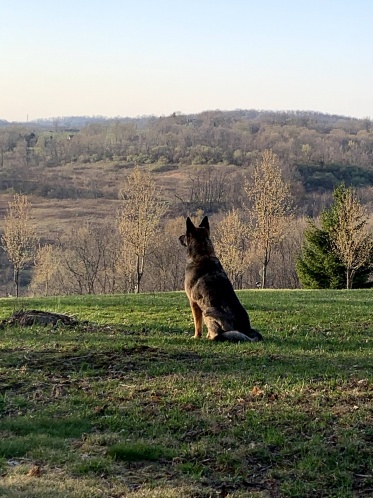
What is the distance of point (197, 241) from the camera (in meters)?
12.1

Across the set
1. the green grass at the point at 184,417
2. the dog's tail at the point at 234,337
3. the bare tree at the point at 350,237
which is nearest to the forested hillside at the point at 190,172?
the bare tree at the point at 350,237

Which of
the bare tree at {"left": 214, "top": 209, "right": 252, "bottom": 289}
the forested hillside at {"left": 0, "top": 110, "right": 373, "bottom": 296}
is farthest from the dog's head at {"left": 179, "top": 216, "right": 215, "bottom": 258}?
the forested hillside at {"left": 0, "top": 110, "right": 373, "bottom": 296}

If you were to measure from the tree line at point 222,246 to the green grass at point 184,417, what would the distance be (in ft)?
113

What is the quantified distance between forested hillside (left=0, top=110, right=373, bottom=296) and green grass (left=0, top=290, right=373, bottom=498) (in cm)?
5673

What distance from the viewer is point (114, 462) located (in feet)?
18.1

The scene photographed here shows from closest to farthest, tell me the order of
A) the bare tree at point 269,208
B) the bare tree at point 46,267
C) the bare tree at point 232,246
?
the bare tree at point 269,208, the bare tree at point 232,246, the bare tree at point 46,267

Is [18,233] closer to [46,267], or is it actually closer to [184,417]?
[46,267]

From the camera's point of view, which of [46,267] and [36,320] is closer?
[36,320]

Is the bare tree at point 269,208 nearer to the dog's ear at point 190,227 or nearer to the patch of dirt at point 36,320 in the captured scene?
the patch of dirt at point 36,320

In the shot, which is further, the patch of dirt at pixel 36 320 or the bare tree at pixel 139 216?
the bare tree at pixel 139 216

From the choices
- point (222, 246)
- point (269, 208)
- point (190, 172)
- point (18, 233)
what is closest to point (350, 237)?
point (269, 208)

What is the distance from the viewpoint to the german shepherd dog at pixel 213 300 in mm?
10844

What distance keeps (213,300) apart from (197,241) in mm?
1596

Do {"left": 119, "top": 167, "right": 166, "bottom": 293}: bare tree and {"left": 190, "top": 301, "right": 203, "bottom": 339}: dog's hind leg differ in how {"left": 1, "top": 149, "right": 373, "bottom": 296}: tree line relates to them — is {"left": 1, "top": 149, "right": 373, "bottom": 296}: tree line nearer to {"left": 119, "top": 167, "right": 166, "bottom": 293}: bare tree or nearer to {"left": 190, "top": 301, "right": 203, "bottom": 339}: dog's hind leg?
{"left": 119, "top": 167, "right": 166, "bottom": 293}: bare tree
